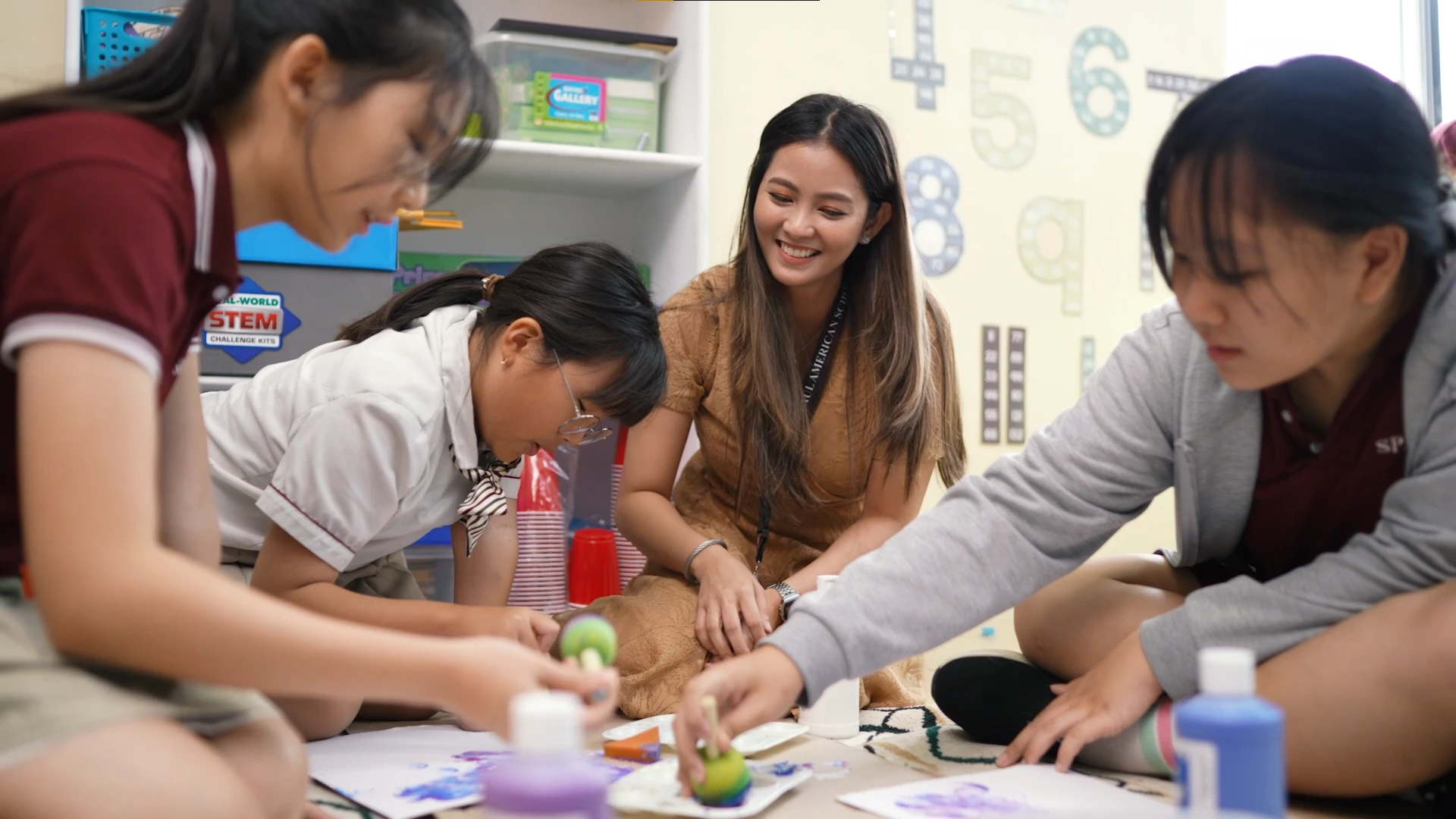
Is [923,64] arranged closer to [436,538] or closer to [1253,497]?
[436,538]

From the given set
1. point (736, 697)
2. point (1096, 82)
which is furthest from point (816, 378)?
point (1096, 82)

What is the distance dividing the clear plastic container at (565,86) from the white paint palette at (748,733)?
40.7 inches

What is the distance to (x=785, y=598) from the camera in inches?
56.9

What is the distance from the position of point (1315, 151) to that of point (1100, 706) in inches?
19.0

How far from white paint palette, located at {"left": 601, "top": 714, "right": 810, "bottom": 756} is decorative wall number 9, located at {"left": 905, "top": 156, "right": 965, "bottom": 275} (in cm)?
138

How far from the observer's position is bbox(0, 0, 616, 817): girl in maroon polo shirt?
25.3 inches

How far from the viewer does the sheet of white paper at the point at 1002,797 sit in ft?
3.09

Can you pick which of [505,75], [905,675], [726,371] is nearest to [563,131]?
[505,75]

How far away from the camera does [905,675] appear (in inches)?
63.8

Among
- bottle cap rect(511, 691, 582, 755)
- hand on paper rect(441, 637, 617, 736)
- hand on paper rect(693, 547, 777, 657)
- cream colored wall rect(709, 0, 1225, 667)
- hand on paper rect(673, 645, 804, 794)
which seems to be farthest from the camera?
cream colored wall rect(709, 0, 1225, 667)

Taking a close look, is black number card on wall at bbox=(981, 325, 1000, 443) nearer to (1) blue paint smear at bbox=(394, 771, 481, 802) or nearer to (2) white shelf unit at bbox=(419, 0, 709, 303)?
(2) white shelf unit at bbox=(419, 0, 709, 303)

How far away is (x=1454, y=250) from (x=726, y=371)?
894 mm

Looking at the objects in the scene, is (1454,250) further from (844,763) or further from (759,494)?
(759,494)

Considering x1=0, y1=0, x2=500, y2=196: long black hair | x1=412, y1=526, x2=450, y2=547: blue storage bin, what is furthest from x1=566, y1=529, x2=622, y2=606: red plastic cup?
x1=0, y1=0, x2=500, y2=196: long black hair
